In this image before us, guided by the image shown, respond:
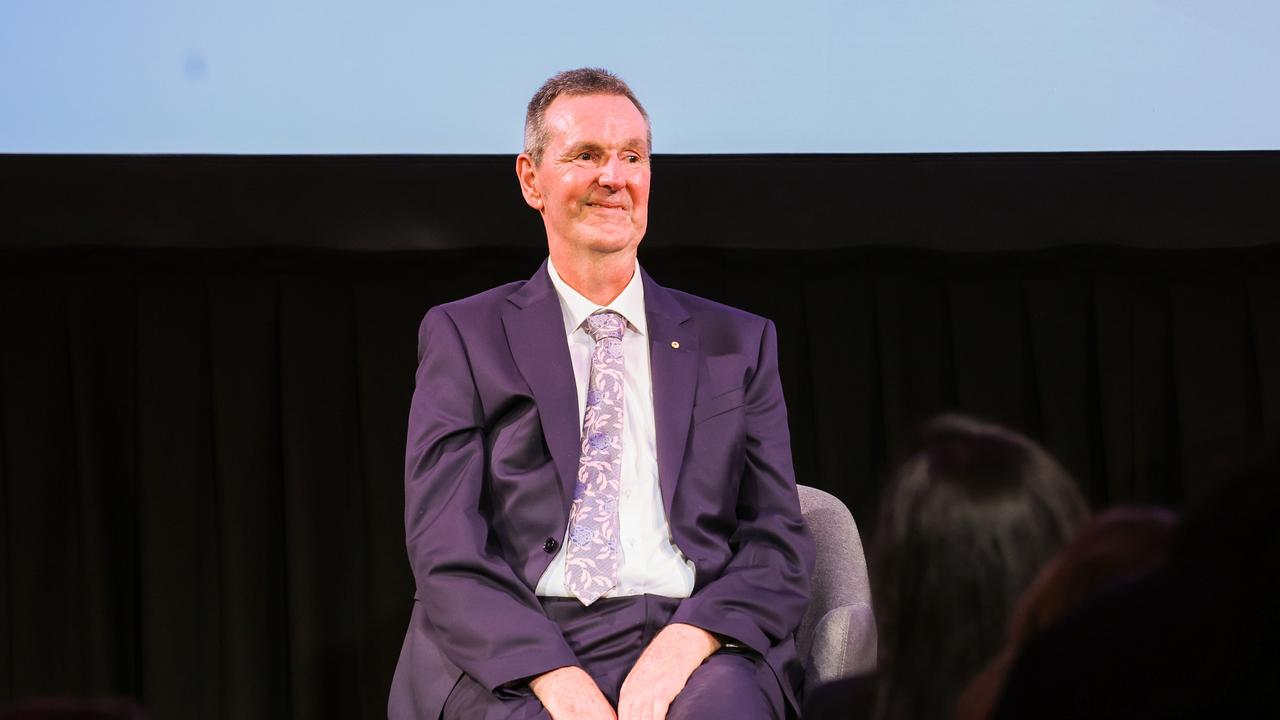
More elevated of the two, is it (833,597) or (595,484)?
(595,484)

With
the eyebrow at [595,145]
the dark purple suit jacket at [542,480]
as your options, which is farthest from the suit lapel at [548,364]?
the eyebrow at [595,145]

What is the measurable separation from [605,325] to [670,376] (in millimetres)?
143

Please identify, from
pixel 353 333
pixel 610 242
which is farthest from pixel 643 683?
pixel 353 333

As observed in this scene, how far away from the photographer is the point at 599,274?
2.00 meters

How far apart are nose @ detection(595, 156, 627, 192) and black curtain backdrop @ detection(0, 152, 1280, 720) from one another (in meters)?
0.62

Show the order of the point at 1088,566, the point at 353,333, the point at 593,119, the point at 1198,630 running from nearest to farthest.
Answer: the point at 1198,630, the point at 1088,566, the point at 593,119, the point at 353,333

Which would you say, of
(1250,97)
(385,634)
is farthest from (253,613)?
(1250,97)

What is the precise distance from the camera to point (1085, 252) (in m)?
2.74

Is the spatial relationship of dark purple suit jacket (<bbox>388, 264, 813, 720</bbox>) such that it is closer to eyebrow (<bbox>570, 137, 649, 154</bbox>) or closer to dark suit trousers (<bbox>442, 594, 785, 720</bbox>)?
dark suit trousers (<bbox>442, 594, 785, 720</bbox>)

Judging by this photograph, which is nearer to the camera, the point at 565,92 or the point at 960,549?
the point at 960,549

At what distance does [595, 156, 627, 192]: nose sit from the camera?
6.45 ft

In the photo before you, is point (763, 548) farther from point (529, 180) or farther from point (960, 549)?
point (960, 549)

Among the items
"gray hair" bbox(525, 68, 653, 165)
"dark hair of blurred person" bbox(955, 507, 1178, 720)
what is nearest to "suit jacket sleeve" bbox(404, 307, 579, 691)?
"gray hair" bbox(525, 68, 653, 165)

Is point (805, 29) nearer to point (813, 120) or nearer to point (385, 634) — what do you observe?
point (813, 120)
